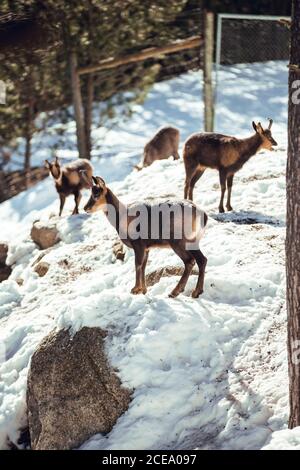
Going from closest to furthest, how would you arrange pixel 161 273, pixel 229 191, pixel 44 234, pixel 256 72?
pixel 161 273 → pixel 229 191 → pixel 44 234 → pixel 256 72

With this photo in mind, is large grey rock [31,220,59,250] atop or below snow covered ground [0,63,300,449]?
below

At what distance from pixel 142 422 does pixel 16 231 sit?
8161mm

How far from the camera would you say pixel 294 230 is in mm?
6418

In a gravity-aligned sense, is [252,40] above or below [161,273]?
above

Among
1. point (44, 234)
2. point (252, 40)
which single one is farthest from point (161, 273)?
point (252, 40)

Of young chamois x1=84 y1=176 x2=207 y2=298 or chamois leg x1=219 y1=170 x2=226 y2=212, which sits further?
chamois leg x1=219 y1=170 x2=226 y2=212

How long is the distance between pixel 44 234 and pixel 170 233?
171 inches

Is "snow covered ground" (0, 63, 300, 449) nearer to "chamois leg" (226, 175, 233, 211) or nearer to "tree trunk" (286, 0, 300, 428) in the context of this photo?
"chamois leg" (226, 175, 233, 211)

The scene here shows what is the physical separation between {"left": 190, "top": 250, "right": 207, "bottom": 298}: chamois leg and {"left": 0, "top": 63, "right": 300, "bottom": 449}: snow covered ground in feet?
0.34

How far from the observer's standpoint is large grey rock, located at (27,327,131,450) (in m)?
7.07

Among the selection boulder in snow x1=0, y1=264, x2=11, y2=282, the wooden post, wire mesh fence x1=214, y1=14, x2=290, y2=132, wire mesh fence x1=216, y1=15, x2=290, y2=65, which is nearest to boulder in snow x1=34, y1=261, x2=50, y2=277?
boulder in snow x1=0, y1=264, x2=11, y2=282

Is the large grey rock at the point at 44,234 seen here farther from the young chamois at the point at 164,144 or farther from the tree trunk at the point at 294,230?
the tree trunk at the point at 294,230

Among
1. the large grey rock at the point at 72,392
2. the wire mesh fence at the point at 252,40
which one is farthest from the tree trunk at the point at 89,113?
the large grey rock at the point at 72,392

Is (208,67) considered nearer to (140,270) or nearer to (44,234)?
(44,234)
